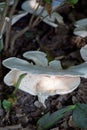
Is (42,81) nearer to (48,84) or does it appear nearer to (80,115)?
(48,84)

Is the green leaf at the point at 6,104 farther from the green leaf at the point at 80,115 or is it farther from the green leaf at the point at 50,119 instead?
the green leaf at the point at 80,115

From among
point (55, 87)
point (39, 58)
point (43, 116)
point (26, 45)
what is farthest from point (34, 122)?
point (26, 45)

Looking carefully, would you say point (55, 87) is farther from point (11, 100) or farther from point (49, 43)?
point (49, 43)

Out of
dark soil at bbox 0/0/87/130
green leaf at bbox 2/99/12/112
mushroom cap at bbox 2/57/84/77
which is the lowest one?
dark soil at bbox 0/0/87/130

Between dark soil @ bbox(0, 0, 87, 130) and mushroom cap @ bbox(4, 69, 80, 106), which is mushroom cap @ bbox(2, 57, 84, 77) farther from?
dark soil @ bbox(0, 0, 87, 130)

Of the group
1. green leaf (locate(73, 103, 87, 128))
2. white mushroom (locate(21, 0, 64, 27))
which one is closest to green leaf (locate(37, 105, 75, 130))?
green leaf (locate(73, 103, 87, 128))

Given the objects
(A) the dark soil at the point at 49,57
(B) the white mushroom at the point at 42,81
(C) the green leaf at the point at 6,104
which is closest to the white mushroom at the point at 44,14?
(A) the dark soil at the point at 49,57
